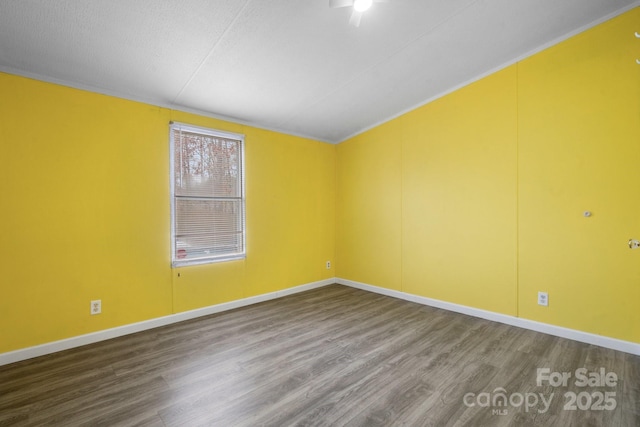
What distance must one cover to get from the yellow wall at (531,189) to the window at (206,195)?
7.47ft

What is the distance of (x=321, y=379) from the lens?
2.11 metres

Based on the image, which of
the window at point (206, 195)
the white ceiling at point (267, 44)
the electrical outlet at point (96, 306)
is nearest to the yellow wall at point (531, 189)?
the white ceiling at point (267, 44)

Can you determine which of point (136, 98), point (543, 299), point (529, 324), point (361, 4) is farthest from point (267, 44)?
point (529, 324)

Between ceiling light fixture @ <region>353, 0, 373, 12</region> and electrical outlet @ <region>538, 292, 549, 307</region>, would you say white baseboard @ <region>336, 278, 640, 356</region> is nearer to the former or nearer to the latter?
electrical outlet @ <region>538, 292, 549, 307</region>

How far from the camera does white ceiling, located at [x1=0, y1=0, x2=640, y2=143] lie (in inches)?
78.0

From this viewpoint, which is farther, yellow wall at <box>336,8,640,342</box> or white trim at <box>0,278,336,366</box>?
yellow wall at <box>336,8,640,342</box>

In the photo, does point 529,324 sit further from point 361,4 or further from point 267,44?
point 267,44

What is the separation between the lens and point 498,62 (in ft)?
10.2

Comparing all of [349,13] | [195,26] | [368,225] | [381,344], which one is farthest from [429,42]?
[381,344]

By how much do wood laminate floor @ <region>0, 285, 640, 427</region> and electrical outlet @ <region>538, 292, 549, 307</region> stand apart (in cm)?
33

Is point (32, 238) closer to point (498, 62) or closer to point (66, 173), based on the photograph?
point (66, 173)

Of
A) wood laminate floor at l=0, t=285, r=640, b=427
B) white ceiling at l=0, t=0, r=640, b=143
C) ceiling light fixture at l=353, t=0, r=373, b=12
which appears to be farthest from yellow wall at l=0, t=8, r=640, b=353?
ceiling light fixture at l=353, t=0, r=373, b=12

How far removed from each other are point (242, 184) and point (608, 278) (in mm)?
4147

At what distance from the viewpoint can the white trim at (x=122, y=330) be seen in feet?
7.87
